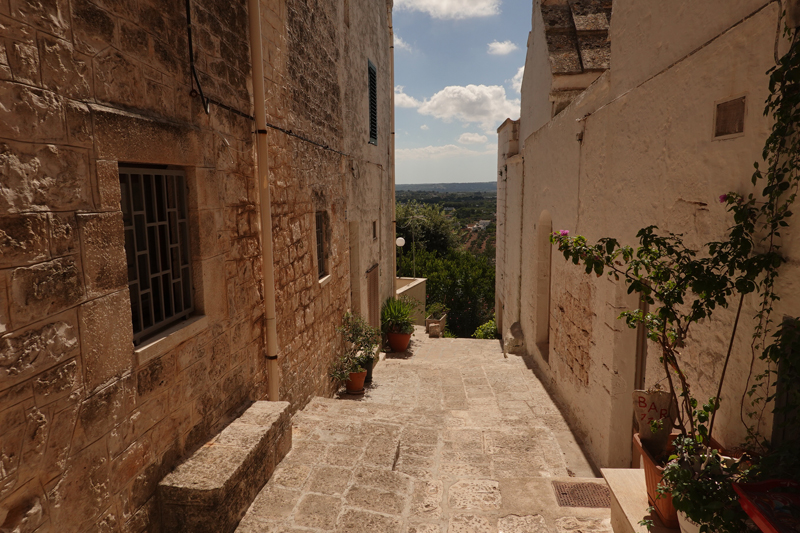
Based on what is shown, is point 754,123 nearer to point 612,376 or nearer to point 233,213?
point 612,376

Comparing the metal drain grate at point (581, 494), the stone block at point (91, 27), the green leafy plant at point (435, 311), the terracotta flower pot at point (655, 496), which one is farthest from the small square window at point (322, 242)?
the green leafy plant at point (435, 311)

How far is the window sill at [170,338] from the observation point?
2.64 metres

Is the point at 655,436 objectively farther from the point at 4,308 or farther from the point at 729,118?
the point at 4,308

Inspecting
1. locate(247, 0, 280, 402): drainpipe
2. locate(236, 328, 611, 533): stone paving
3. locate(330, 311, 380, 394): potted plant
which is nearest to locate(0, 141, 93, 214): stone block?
locate(247, 0, 280, 402): drainpipe

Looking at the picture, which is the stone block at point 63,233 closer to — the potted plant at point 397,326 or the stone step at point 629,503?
the stone step at point 629,503

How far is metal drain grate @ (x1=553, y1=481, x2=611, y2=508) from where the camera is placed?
12.0 ft

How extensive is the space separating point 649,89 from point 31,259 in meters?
3.88

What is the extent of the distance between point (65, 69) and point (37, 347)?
118 cm

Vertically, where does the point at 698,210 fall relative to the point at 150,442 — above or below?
above

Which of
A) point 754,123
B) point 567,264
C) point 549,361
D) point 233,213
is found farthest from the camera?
point 549,361

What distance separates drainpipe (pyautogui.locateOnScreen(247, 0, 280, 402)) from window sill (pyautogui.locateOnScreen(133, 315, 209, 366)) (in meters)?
1.02

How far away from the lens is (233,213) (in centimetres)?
380

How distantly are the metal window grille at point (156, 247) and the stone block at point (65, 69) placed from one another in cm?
54

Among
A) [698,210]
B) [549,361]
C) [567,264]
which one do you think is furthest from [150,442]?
[549,361]
